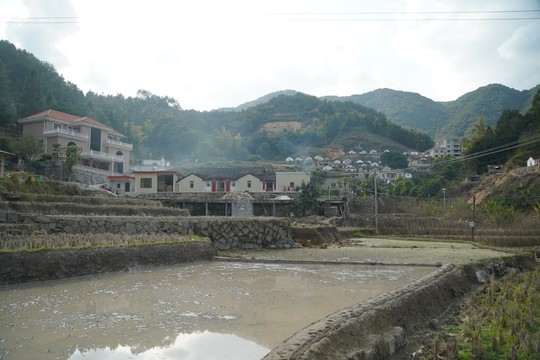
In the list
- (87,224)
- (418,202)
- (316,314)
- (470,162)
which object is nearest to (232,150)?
(470,162)

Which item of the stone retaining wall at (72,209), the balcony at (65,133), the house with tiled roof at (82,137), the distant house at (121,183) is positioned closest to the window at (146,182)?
the distant house at (121,183)

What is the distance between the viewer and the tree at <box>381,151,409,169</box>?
91562 mm

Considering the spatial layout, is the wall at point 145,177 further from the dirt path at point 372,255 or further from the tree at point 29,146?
the dirt path at point 372,255

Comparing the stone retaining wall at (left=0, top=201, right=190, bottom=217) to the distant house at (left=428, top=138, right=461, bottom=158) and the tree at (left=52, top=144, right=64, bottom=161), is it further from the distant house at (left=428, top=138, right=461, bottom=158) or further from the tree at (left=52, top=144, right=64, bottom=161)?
the distant house at (left=428, top=138, right=461, bottom=158)

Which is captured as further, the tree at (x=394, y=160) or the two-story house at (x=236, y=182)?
the tree at (x=394, y=160)

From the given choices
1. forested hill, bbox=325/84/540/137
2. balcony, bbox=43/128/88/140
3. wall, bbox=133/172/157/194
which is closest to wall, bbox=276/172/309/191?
wall, bbox=133/172/157/194

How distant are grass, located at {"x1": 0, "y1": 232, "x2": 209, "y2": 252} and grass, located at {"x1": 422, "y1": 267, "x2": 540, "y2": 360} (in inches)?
310

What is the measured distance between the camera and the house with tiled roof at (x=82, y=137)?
151 ft

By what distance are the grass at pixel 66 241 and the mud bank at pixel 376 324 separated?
6.67 meters

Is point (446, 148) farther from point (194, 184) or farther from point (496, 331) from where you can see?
point (496, 331)

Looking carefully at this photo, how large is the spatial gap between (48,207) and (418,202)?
31.9 meters

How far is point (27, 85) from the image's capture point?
184ft

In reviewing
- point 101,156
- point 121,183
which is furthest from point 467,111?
point 121,183

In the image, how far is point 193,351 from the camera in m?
4.29
